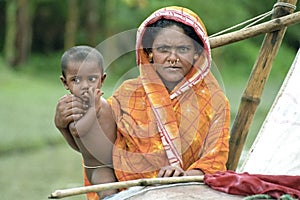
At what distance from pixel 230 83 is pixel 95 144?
14.7 meters

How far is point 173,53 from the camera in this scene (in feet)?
9.39

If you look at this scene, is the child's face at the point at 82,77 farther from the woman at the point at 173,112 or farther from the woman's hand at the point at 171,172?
the woman's hand at the point at 171,172

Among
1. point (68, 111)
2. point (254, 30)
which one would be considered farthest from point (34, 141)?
point (68, 111)

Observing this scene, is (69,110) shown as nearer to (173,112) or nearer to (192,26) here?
(173,112)

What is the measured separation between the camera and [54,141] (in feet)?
35.1

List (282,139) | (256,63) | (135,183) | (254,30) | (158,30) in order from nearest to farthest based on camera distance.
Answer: (135,183) → (158,30) → (282,139) → (254,30) → (256,63)

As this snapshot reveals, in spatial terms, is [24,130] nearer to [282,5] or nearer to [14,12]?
[282,5]

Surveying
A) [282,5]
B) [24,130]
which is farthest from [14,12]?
[282,5]

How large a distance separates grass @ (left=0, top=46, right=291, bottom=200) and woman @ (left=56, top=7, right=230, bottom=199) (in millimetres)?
4008

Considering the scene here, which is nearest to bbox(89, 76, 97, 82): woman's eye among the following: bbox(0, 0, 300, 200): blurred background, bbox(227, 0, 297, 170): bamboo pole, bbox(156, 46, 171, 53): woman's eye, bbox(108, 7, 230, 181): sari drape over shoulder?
bbox(108, 7, 230, 181): sari drape over shoulder

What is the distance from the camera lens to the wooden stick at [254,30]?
11.1 ft

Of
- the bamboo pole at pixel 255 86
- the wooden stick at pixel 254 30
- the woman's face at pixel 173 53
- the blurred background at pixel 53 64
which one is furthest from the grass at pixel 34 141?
the woman's face at pixel 173 53

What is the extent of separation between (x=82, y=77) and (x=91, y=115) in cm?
14

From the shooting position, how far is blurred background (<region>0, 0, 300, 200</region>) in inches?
350
